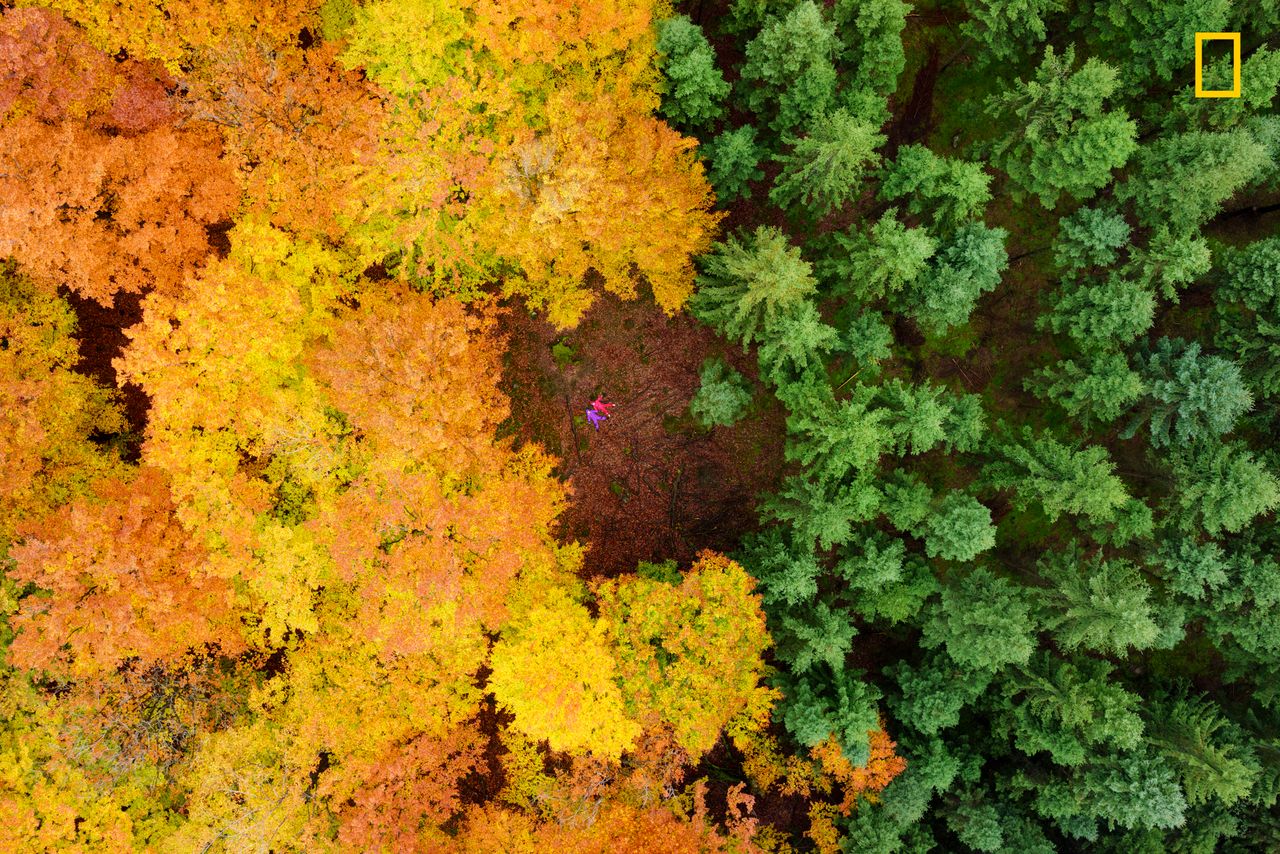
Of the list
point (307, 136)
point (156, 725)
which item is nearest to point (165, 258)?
point (307, 136)

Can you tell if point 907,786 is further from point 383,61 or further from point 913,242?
point 383,61

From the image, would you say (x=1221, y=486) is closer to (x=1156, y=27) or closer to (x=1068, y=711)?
(x=1068, y=711)

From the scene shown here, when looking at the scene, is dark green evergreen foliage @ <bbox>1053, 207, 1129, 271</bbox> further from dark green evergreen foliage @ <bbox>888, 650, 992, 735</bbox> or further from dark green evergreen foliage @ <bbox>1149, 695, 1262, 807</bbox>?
dark green evergreen foliage @ <bbox>1149, 695, 1262, 807</bbox>

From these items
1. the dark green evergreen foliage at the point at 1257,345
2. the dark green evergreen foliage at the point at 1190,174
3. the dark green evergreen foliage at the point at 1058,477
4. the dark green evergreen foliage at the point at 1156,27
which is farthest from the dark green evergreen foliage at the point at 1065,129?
the dark green evergreen foliage at the point at 1058,477

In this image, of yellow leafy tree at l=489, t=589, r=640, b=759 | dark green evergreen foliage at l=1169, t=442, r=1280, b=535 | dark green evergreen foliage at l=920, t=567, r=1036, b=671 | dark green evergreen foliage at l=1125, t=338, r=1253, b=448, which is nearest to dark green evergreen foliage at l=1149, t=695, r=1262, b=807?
dark green evergreen foliage at l=920, t=567, r=1036, b=671

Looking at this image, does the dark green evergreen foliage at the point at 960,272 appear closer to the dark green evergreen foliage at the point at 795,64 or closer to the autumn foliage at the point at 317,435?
the dark green evergreen foliage at the point at 795,64

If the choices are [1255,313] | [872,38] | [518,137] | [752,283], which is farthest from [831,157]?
[1255,313]
